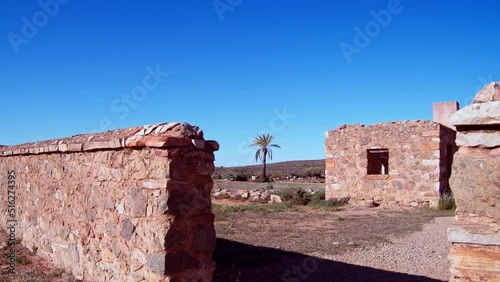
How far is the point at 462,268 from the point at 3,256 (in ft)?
21.9

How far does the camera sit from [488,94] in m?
2.94

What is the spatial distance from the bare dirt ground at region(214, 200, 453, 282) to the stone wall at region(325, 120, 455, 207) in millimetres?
1364

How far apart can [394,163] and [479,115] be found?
466 inches

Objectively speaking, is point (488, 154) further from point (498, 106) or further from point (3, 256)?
point (3, 256)

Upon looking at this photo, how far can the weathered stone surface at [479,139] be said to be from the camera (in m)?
2.84

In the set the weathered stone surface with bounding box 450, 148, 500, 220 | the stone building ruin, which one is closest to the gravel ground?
the weathered stone surface with bounding box 450, 148, 500, 220

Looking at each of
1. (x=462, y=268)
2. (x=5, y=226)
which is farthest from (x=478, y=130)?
(x=5, y=226)

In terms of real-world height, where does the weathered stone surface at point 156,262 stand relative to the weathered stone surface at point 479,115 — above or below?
below

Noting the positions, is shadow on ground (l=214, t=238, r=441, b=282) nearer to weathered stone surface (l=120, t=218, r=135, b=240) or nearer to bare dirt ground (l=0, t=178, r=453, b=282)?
bare dirt ground (l=0, t=178, r=453, b=282)

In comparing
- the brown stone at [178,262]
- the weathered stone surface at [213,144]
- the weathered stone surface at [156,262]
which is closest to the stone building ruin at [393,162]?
the weathered stone surface at [213,144]

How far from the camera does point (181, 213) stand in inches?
154

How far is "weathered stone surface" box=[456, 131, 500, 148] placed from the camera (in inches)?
112

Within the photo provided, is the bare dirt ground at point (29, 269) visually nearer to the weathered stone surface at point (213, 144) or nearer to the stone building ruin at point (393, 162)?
the weathered stone surface at point (213, 144)

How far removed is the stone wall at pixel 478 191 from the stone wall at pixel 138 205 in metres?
2.23
